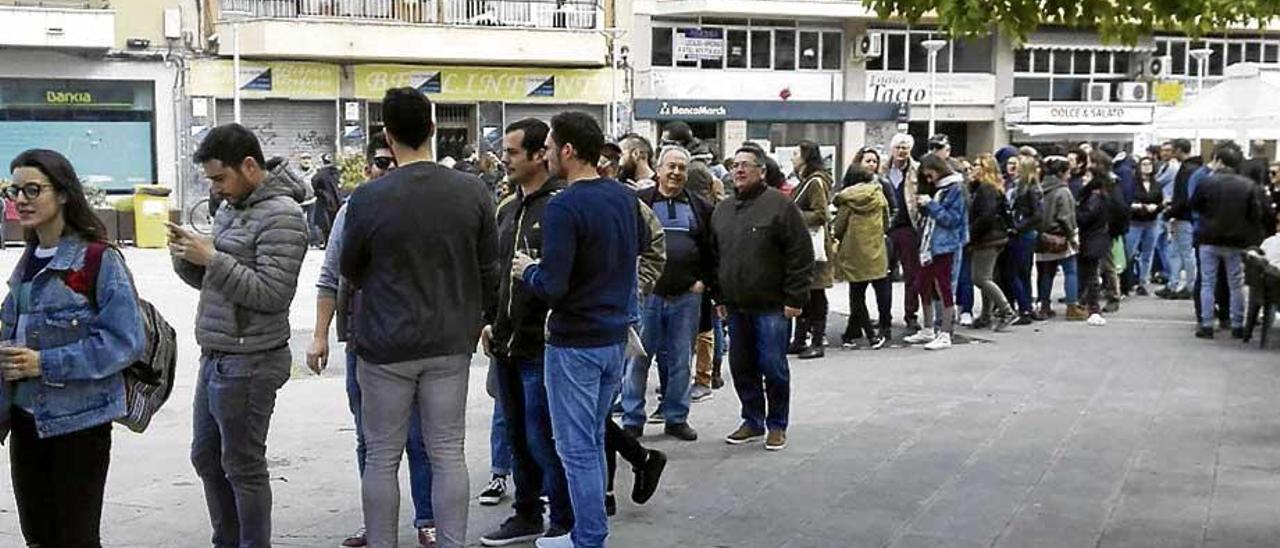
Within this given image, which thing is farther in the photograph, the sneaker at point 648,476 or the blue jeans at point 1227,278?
the blue jeans at point 1227,278

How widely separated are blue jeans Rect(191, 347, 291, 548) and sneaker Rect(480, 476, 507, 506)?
155 centimetres

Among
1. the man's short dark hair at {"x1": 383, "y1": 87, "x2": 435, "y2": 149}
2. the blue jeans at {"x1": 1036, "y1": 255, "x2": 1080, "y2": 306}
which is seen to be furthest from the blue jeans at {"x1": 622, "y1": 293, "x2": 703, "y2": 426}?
the blue jeans at {"x1": 1036, "y1": 255, "x2": 1080, "y2": 306}

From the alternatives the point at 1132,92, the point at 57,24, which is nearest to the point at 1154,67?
the point at 1132,92

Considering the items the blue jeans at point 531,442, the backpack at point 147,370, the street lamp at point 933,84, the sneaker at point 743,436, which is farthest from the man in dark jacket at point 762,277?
the street lamp at point 933,84

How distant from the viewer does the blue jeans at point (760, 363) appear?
27.7ft

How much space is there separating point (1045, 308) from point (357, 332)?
11.3 metres

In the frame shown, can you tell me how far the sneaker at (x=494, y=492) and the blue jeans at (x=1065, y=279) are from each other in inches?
371

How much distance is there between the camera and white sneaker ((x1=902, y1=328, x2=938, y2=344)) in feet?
44.4

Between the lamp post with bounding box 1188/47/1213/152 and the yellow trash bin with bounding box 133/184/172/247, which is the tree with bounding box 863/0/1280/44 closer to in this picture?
the yellow trash bin with bounding box 133/184/172/247

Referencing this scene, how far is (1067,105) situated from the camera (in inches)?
1623

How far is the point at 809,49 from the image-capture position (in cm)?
3850

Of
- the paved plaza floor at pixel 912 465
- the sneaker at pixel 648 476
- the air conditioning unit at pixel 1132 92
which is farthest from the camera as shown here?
the air conditioning unit at pixel 1132 92

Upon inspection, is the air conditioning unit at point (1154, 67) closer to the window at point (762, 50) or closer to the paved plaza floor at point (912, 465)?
the window at point (762, 50)

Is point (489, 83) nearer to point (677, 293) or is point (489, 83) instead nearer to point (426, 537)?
point (677, 293)
